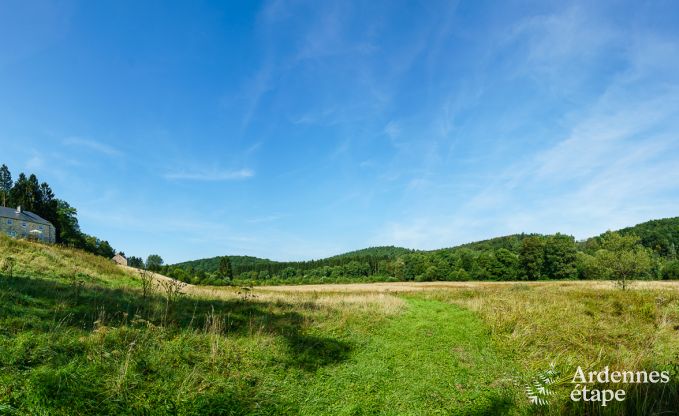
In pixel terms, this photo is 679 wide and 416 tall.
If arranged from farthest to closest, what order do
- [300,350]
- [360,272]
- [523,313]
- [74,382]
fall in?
[360,272] → [523,313] → [300,350] → [74,382]

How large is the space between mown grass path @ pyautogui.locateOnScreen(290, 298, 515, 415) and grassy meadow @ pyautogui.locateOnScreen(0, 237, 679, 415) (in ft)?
0.09

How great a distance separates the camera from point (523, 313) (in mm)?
10805

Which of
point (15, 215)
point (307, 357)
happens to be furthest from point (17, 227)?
point (307, 357)

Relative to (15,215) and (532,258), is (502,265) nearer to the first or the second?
(532,258)

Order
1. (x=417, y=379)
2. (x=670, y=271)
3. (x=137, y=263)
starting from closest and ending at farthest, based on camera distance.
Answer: (x=417, y=379) → (x=137, y=263) → (x=670, y=271)

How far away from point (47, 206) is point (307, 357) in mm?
102256

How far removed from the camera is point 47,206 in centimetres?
8044

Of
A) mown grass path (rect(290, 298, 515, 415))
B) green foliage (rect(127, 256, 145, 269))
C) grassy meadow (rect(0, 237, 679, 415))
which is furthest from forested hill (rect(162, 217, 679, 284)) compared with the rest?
mown grass path (rect(290, 298, 515, 415))

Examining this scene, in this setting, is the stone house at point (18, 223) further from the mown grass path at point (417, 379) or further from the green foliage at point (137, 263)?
the mown grass path at point (417, 379)

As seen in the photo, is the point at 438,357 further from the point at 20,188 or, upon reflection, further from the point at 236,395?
the point at 20,188

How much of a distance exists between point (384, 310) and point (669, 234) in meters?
155

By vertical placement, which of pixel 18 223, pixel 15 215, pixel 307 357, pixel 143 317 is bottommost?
pixel 307 357

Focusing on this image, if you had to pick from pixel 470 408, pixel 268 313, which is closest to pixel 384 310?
pixel 268 313

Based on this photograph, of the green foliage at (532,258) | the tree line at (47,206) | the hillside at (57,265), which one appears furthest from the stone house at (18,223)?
the green foliage at (532,258)
